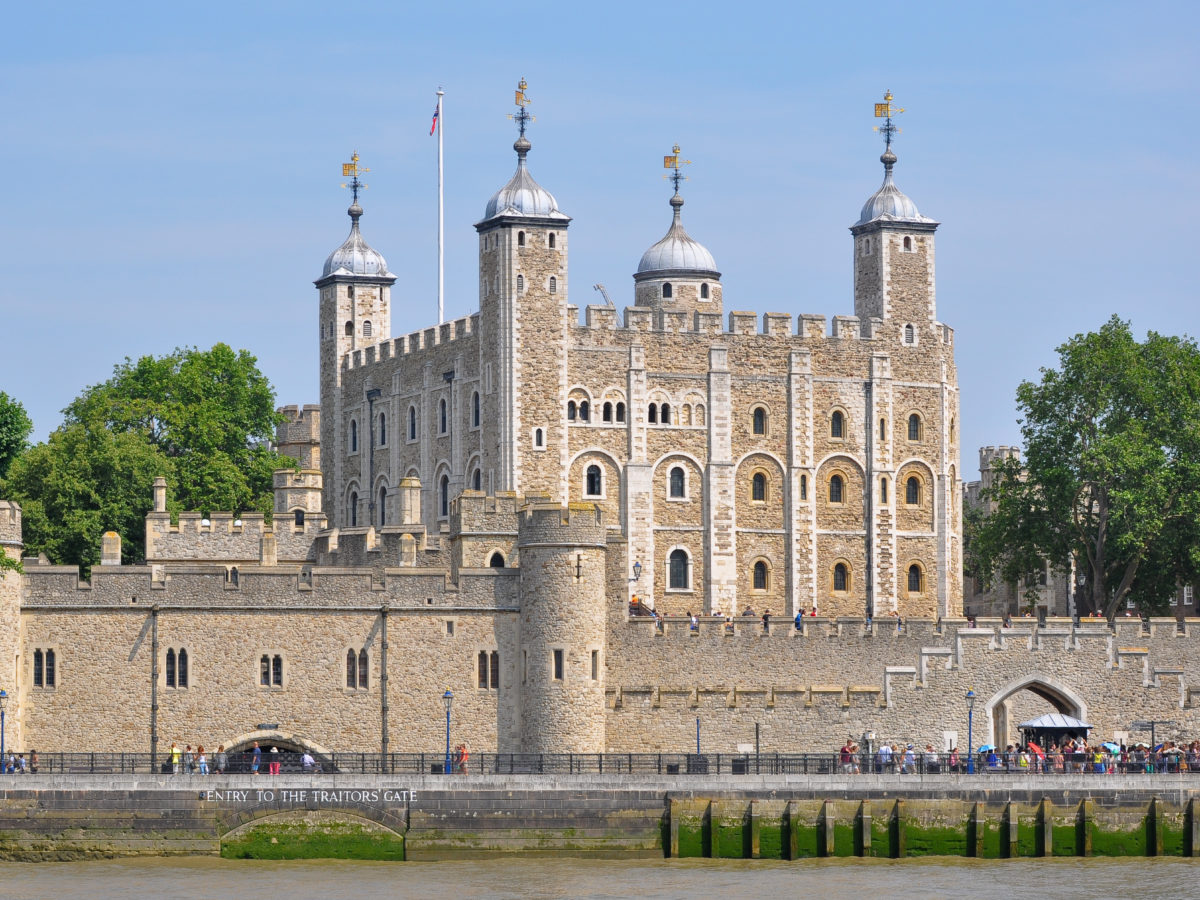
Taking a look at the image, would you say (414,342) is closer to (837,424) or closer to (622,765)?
(837,424)

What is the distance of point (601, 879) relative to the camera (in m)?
60.1

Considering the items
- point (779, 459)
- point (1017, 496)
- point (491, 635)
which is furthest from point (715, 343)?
point (491, 635)

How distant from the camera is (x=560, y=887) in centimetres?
5906

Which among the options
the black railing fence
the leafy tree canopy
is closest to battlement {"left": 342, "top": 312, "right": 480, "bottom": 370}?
the leafy tree canopy

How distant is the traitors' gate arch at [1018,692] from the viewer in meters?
73.4

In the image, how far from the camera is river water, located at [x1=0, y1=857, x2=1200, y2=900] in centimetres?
5822

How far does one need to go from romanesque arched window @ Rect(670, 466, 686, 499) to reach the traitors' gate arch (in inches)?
699

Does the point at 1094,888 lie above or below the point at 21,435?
below

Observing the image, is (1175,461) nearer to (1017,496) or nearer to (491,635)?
(1017,496)

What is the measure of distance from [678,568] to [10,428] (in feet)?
65.4

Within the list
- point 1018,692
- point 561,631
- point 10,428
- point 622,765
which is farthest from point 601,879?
point 10,428

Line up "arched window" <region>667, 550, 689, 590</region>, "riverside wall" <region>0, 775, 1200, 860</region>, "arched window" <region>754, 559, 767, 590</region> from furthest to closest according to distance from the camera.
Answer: "arched window" <region>754, 559, 767, 590</region>
"arched window" <region>667, 550, 689, 590</region>
"riverside wall" <region>0, 775, 1200, 860</region>

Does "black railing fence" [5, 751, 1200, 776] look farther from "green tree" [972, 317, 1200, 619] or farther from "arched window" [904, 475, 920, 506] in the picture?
"arched window" [904, 475, 920, 506]

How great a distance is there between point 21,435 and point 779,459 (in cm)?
2243
